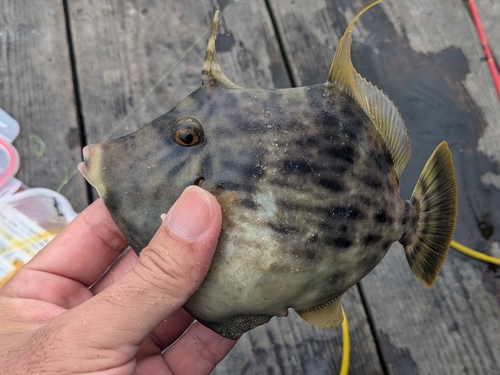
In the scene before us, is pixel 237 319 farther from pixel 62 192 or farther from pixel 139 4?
pixel 139 4

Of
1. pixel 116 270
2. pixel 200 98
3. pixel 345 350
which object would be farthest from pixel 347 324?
pixel 200 98

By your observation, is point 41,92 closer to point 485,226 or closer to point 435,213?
point 435,213

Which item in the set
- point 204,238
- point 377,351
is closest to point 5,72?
point 204,238

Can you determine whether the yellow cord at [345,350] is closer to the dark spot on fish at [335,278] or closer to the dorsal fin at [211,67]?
the dark spot on fish at [335,278]

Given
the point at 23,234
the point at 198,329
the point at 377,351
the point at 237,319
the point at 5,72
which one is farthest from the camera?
the point at 5,72

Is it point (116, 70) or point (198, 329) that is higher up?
point (116, 70)
